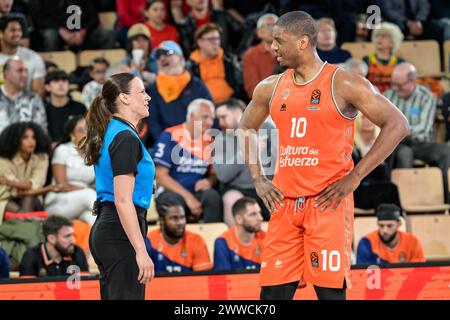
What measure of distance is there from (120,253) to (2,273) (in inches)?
122

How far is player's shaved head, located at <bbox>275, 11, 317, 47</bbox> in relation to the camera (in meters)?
5.56

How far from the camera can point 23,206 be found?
355 inches

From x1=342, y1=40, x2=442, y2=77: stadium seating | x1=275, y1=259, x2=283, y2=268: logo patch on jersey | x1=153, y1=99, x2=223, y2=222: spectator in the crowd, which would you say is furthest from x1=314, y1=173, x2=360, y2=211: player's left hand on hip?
x1=342, y1=40, x2=442, y2=77: stadium seating

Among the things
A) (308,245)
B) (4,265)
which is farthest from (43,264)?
(308,245)

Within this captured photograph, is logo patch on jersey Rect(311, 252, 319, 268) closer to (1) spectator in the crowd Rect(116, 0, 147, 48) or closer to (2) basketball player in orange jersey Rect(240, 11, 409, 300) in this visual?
(2) basketball player in orange jersey Rect(240, 11, 409, 300)

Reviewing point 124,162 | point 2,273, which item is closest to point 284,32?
point 124,162

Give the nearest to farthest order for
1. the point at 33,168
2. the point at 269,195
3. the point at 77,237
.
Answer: the point at 269,195 → the point at 77,237 → the point at 33,168

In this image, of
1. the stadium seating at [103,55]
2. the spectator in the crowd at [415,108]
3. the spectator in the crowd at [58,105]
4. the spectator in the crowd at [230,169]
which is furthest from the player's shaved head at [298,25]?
the stadium seating at [103,55]

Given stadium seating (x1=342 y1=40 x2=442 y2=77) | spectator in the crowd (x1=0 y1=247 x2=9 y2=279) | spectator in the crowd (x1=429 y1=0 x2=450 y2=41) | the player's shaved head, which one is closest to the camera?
the player's shaved head

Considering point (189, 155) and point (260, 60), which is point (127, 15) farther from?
point (189, 155)

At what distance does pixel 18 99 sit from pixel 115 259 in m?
5.38

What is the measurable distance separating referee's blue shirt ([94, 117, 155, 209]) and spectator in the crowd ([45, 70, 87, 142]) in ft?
16.6

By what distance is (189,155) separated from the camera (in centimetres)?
933

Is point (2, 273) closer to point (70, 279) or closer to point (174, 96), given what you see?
point (70, 279)
